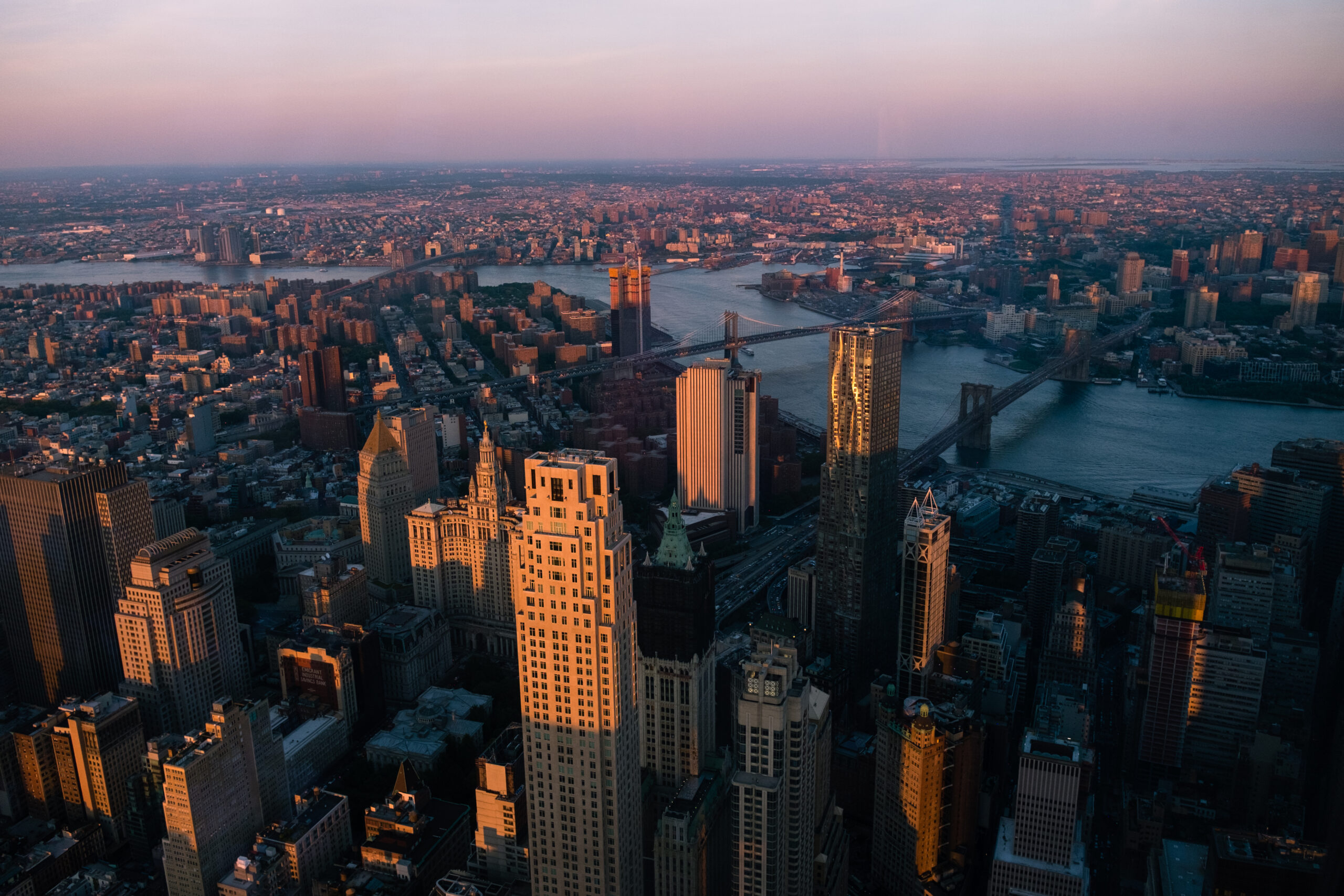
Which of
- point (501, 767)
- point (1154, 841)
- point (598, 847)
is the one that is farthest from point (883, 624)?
point (598, 847)

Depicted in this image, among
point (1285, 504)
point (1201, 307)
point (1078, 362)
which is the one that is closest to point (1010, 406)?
point (1078, 362)

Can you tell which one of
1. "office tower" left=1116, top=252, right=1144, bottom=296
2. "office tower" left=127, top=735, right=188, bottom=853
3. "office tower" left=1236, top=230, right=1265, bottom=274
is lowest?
"office tower" left=127, top=735, right=188, bottom=853

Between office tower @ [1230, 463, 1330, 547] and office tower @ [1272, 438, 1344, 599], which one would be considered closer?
office tower @ [1272, 438, 1344, 599]

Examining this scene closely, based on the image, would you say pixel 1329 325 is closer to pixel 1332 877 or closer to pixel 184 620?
pixel 1332 877

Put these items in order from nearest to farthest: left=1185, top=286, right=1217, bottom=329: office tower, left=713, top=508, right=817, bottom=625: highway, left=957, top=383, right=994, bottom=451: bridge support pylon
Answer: left=713, top=508, right=817, bottom=625: highway → left=957, top=383, right=994, bottom=451: bridge support pylon → left=1185, top=286, right=1217, bottom=329: office tower

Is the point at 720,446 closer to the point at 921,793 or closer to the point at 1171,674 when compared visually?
the point at 1171,674

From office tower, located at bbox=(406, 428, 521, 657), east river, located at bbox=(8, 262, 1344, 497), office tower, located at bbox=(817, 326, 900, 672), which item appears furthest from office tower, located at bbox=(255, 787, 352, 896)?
east river, located at bbox=(8, 262, 1344, 497)

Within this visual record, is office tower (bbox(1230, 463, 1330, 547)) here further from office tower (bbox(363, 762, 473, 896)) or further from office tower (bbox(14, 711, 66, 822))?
office tower (bbox(14, 711, 66, 822))
